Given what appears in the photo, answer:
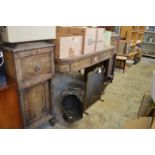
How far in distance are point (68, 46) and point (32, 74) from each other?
55 centimetres

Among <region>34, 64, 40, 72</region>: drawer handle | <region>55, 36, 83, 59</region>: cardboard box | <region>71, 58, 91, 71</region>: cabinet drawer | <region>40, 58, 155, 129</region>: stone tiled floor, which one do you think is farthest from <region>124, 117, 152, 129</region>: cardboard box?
<region>34, 64, 40, 72</region>: drawer handle

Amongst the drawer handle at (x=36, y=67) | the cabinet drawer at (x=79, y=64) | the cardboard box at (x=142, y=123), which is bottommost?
the cardboard box at (x=142, y=123)

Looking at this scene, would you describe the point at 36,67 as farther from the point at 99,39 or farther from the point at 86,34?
the point at 99,39

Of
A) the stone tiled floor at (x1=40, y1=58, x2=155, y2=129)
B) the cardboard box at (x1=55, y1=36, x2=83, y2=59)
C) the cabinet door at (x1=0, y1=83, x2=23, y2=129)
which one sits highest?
the cardboard box at (x1=55, y1=36, x2=83, y2=59)

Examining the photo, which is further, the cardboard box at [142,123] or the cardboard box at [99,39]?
the cardboard box at [99,39]

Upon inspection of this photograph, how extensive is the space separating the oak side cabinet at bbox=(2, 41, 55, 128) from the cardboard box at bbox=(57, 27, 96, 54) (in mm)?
526

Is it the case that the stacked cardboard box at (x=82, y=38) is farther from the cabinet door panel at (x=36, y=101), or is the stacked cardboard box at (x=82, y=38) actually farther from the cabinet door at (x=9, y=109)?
the cabinet door at (x=9, y=109)

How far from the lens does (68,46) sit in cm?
182

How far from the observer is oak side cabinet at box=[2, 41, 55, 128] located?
137cm

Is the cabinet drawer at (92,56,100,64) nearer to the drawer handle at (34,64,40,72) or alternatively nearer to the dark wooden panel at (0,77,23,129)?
the drawer handle at (34,64,40,72)

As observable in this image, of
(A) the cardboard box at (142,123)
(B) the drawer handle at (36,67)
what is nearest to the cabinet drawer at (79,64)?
(B) the drawer handle at (36,67)

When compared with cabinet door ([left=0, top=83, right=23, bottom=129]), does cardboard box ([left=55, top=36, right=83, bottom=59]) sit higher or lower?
higher

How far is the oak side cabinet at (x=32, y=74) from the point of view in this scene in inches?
53.9

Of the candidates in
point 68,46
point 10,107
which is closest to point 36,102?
point 10,107
